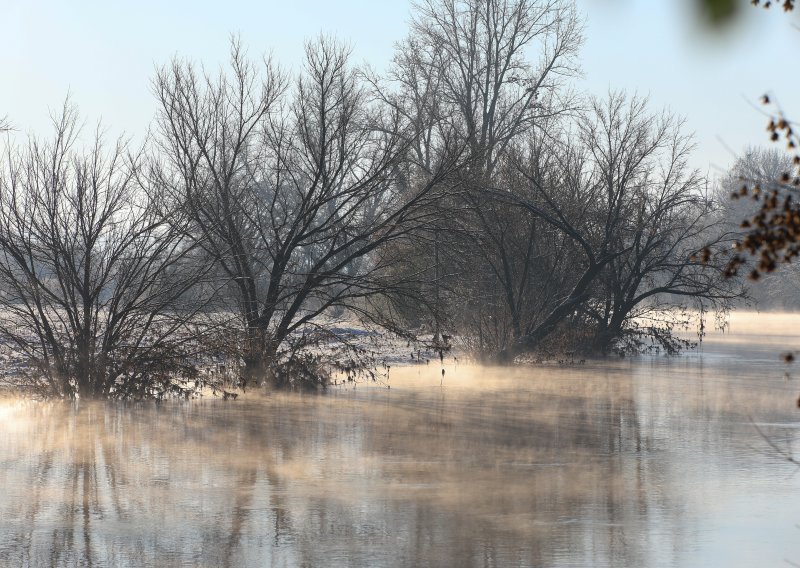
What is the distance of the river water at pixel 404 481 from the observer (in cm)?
906

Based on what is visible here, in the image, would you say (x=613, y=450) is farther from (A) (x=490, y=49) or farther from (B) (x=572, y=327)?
(A) (x=490, y=49)

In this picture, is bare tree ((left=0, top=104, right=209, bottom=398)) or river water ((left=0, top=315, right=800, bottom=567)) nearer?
river water ((left=0, top=315, right=800, bottom=567))

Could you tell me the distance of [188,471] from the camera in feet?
41.8

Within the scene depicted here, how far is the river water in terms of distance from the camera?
9.06 meters

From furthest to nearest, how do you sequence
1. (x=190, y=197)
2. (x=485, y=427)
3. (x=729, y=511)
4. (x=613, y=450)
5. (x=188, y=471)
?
(x=190, y=197), (x=485, y=427), (x=613, y=450), (x=188, y=471), (x=729, y=511)

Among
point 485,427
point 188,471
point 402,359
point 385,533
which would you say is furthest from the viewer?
point 402,359

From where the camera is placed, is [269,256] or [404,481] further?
[269,256]

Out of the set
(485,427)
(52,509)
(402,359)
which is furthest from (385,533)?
(402,359)

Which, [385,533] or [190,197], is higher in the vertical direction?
[190,197]

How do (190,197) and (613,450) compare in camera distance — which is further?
(190,197)

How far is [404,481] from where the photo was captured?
475 inches

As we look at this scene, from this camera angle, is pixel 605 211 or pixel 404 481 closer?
pixel 404 481

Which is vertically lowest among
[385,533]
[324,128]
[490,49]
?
[385,533]

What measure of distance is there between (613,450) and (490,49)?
3300 cm
